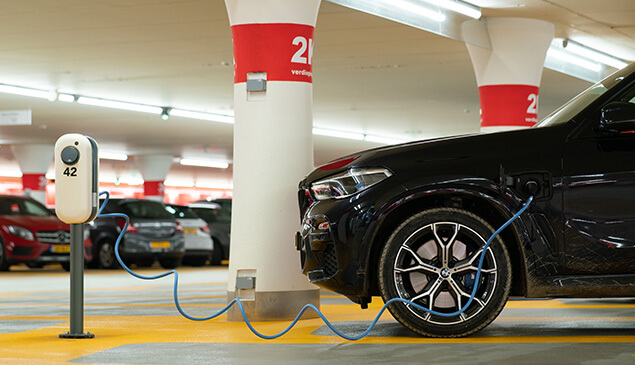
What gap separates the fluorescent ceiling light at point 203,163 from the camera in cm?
4028

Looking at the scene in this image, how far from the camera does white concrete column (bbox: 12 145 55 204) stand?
1348 inches

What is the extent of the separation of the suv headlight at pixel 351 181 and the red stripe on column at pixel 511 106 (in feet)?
34.8

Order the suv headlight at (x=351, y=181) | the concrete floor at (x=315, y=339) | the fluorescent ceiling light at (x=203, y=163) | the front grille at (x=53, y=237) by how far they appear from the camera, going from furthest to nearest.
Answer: the fluorescent ceiling light at (x=203, y=163) < the front grille at (x=53, y=237) < the suv headlight at (x=351, y=181) < the concrete floor at (x=315, y=339)

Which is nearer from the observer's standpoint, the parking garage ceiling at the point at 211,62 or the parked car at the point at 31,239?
the parking garage ceiling at the point at 211,62

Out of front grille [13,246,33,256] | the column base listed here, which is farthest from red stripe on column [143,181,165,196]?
the column base

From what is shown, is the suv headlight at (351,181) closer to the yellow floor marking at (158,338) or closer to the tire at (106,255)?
the yellow floor marking at (158,338)

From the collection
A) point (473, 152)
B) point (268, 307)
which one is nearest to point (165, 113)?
point (268, 307)

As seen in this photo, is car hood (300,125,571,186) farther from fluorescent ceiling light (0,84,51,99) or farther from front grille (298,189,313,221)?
fluorescent ceiling light (0,84,51,99)

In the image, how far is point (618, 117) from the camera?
5.47 metres

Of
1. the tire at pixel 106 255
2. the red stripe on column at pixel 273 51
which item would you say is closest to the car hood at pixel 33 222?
the tire at pixel 106 255

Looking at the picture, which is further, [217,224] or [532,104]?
[217,224]

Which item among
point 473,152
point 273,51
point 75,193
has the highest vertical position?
point 273,51

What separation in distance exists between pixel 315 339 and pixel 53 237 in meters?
12.9

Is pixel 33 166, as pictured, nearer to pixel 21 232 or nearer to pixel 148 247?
pixel 21 232
